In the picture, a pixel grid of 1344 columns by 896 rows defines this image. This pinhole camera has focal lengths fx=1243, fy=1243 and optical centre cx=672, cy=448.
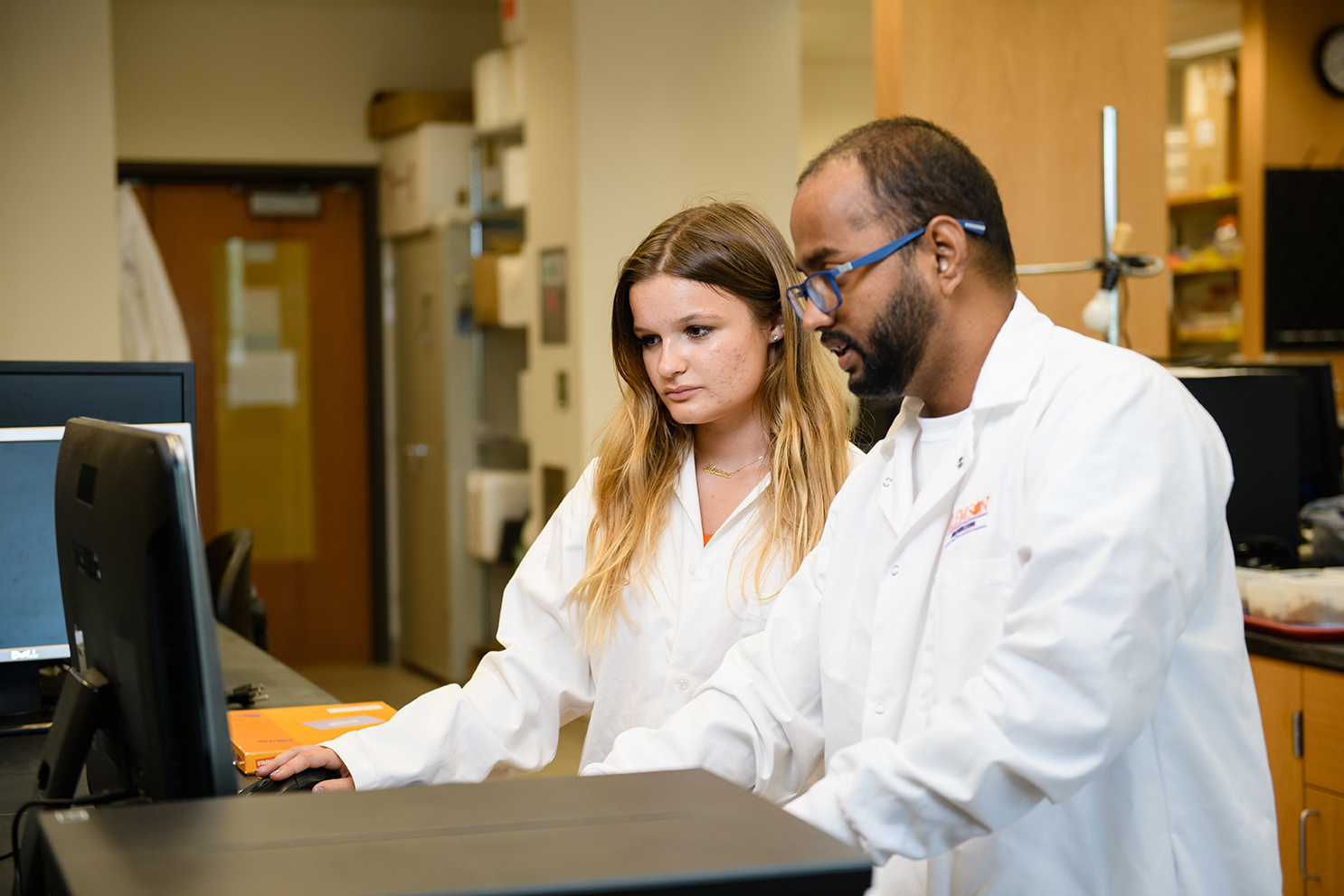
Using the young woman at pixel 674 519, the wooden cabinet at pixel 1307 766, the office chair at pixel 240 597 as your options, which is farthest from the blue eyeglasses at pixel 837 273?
the office chair at pixel 240 597

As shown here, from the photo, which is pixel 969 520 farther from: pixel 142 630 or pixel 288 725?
pixel 288 725

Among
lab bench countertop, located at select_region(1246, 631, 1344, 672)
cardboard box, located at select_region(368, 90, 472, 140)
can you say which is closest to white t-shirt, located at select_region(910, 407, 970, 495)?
lab bench countertop, located at select_region(1246, 631, 1344, 672)

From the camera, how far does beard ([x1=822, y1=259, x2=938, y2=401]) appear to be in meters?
1.16

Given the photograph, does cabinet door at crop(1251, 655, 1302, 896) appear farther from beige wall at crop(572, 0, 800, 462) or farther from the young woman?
beige wall at crop(572, 0, 800, 462)

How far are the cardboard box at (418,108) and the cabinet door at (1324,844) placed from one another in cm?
421

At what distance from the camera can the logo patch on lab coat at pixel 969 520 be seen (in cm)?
114

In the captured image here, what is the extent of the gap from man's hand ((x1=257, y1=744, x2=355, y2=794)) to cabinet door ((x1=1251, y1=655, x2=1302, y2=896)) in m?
1.65

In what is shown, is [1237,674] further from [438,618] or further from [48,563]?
[438,618]

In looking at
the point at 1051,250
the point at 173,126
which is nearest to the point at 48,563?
the point at 1051,250

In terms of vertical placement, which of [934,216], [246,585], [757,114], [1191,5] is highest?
[1191,5]

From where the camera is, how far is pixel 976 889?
1151mm

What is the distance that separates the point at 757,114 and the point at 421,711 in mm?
3245

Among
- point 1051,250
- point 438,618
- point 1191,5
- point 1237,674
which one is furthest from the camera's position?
point 1191,5

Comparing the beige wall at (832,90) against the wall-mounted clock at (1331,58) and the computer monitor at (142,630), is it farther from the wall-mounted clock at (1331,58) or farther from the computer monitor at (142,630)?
the computer monitor at (142,630)
